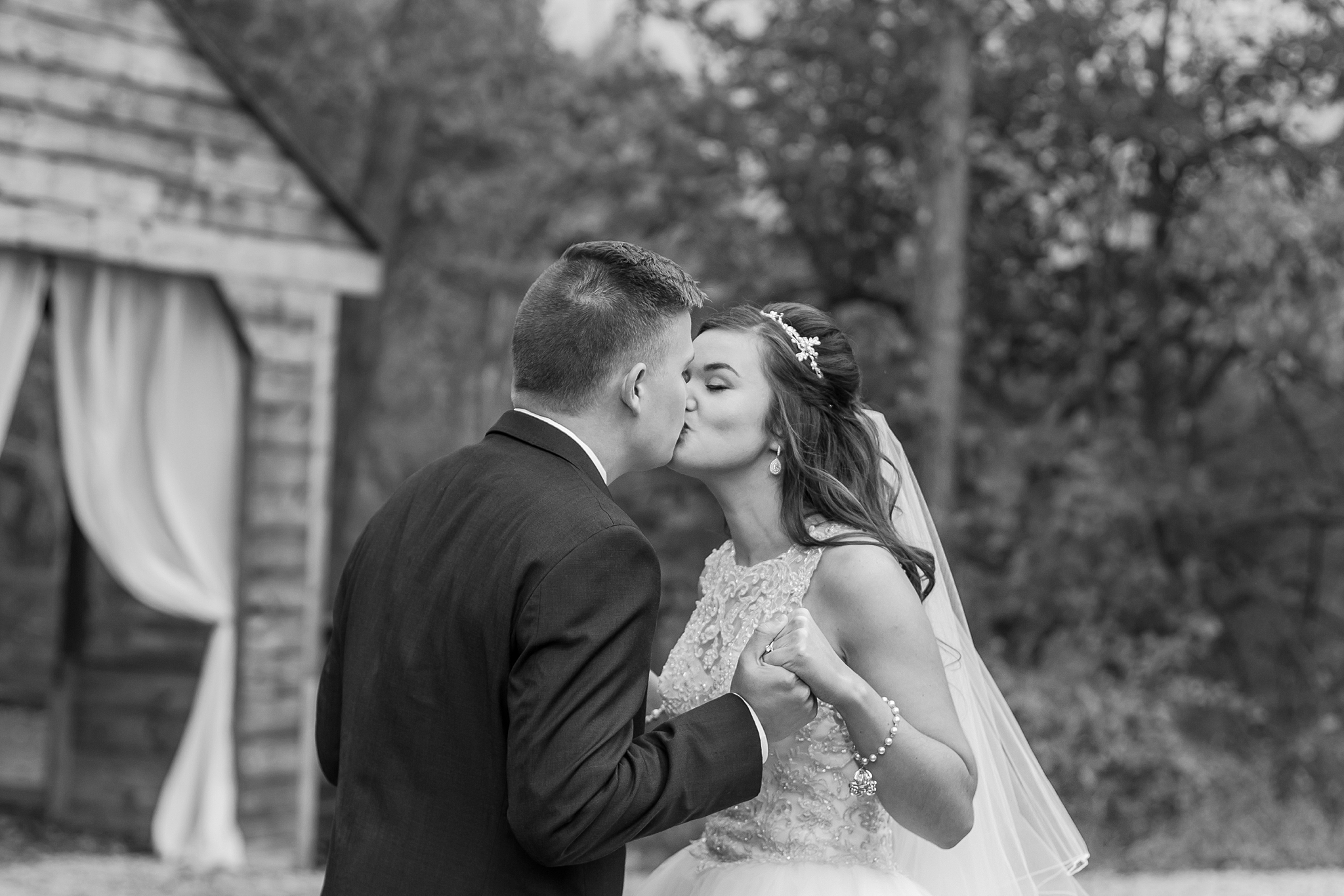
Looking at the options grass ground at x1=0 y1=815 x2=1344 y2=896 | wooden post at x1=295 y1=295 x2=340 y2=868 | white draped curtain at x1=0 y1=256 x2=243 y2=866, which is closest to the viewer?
grass ground at x1=0 y1=815 x2=1344 y2=896

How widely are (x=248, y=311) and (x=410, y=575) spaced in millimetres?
5879

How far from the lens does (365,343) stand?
50.1 feet

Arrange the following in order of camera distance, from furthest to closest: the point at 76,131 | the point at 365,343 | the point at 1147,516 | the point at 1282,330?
the point at 365,343 < the point at 1147,516 < the point at 1282,330 < the point at 76,131

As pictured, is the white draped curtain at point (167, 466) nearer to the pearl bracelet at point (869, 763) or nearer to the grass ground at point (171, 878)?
the grass ground at point (171, 878)

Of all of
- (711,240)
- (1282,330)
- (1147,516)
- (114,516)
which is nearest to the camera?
(114,516)

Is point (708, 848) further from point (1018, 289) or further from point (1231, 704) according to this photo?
point (1018, 289)

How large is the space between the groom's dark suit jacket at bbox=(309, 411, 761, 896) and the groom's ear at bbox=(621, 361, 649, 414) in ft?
0.40

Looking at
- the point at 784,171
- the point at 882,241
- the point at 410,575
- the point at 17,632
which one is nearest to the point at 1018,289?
the point at 882,241

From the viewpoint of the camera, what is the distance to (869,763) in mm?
2770

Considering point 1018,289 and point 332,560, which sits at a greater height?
point 1018,289

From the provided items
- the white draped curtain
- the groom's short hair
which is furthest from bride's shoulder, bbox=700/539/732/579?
the white draped curtain

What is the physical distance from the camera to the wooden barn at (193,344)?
714 cm

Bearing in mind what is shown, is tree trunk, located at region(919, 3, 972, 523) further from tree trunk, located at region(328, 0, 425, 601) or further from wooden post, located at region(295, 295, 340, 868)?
tree trunk, located at region(328, 0, 425, 601)

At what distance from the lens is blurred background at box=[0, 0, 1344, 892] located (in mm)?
9727
